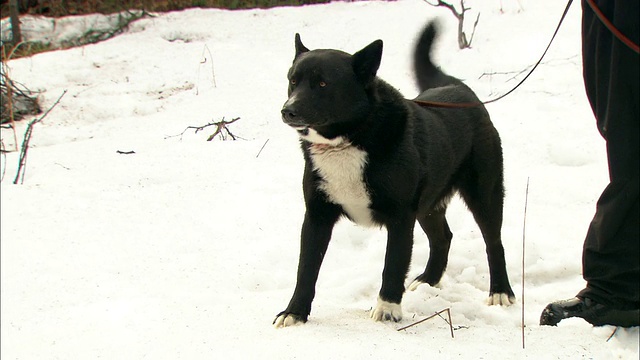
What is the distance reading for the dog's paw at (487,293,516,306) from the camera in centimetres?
370

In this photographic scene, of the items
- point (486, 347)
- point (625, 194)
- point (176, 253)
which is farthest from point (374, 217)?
point (176, 253)

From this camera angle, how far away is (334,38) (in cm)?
840

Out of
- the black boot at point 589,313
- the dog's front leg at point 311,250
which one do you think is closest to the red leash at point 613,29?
the black boot at point 589,313

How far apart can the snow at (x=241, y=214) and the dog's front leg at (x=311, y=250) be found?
0.12m

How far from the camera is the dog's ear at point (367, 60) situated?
10.4 ft

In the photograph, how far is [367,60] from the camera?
318cm

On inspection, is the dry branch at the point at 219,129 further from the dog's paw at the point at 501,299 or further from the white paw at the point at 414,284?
the dog's paw at the point at 501,299

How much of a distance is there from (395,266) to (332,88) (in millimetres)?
843

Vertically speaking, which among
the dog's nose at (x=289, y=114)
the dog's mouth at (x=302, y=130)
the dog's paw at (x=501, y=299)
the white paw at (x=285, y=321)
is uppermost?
the dog's nose at (x=289, y=114)

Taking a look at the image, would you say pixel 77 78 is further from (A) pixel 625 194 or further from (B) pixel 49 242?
(A) pixel 625 194

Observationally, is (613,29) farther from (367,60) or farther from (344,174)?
(344,174)

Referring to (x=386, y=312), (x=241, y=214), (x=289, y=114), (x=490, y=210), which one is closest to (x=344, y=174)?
(x=289, y=114)

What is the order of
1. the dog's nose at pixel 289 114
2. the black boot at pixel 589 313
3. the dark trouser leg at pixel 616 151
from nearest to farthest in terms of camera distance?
the dark trouser leg at pixel 616 151
the black boot at pixel 589 313
the dog's nose at pixel 289 114

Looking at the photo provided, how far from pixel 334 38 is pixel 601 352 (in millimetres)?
6209
